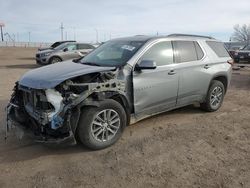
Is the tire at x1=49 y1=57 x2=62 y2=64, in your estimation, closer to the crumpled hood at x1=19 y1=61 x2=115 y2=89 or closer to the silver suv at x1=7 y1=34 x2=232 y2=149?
the silver suv at x1=7 y1=34 x2=232 y2=149

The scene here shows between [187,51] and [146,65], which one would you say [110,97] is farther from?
[187,51]

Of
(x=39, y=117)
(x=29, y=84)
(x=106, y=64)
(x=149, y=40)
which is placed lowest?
(x=39, y=117)

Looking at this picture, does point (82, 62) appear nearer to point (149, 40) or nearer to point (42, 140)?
point (149, 40)

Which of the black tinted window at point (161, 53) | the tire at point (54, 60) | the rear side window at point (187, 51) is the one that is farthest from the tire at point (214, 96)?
the tire at point (54, 60)

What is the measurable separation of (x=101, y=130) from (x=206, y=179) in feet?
5.62

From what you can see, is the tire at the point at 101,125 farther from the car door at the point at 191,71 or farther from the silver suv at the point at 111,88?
the car door at the point at 191,71

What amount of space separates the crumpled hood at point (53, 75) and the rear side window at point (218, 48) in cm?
292

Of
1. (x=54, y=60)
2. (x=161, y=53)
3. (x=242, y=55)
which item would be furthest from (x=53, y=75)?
(x=242, y=55)

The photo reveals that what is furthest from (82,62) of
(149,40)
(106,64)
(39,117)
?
(39,117)

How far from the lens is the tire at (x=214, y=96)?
20.4 feet

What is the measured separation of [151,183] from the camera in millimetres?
3389

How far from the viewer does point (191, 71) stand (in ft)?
18.4

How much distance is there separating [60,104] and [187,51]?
3.01 metres

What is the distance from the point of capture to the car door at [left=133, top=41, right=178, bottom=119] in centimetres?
476
